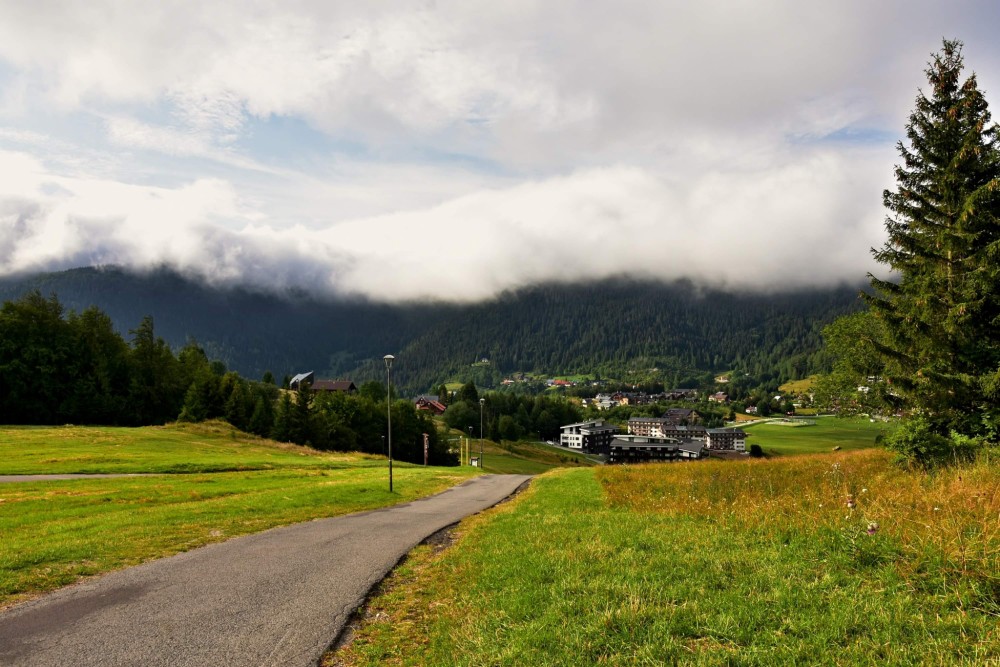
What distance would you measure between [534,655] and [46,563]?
1302 centimetres

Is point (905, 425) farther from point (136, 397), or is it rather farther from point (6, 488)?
point (136, 397)

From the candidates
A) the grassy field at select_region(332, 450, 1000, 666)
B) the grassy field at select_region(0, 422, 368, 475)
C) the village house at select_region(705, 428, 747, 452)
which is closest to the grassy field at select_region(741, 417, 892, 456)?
the village house at select_region(705, 428, 747, 452)

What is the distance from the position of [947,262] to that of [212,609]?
1319 inches

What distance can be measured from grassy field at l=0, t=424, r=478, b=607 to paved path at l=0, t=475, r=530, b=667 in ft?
5.16

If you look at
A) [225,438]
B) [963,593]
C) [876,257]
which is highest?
[876,257]

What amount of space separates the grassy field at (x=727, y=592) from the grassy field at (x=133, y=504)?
25.3ft

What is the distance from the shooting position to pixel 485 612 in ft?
25.3

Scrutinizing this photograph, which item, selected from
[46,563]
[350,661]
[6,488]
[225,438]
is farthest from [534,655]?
[225,438]

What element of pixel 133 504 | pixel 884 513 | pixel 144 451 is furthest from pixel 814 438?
pixel 133 504

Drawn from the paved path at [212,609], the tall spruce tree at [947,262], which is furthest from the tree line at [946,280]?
the paved path at [212,609]

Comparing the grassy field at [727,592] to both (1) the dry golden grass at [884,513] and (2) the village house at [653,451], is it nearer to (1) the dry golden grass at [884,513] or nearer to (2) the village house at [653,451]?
(1) the dry golden grass at [884,513]

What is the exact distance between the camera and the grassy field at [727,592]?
5.50 meters

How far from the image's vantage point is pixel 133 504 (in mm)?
22656

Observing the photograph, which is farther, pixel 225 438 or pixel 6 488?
pixel 225 438
